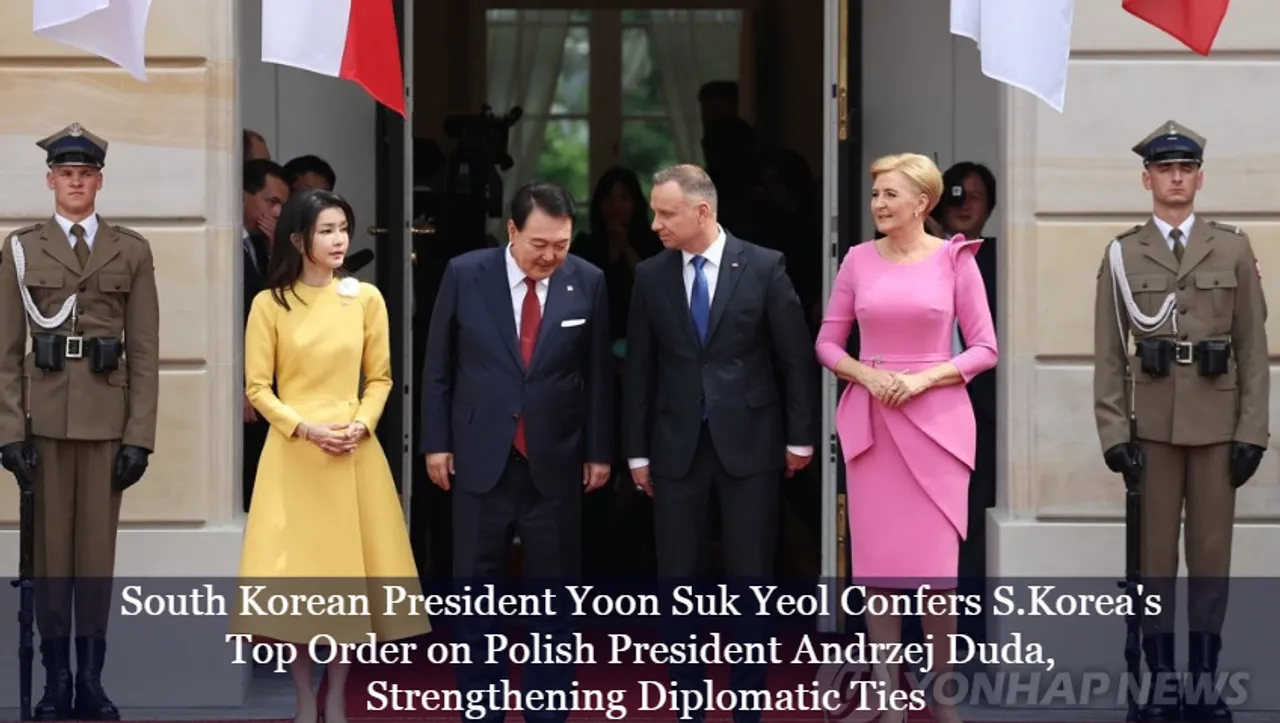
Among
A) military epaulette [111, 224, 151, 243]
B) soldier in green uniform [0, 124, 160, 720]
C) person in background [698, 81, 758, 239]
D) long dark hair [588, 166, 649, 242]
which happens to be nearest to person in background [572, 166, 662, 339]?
long dark hair [588, 166, 649, 242]

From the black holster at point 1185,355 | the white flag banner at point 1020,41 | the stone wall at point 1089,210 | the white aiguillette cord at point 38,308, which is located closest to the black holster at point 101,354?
the white aiguillette cord at point 38,308

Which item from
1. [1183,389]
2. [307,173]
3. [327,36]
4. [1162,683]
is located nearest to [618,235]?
[307,173]

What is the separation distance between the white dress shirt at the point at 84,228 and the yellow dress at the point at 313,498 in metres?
0.91

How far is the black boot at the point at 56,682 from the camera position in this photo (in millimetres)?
7516

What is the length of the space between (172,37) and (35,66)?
0.51 m

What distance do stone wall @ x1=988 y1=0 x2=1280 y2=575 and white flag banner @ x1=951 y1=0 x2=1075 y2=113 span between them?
0.75 meters

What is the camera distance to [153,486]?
26.6 ft

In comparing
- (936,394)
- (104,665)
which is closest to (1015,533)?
(936,394)

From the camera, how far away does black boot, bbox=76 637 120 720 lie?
24.7 feet

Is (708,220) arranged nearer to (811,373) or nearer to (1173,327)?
(811,373)

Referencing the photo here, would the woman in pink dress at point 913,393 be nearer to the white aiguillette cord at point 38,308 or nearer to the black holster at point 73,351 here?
the black holster at point 73,351

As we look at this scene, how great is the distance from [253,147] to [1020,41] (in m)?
3.04

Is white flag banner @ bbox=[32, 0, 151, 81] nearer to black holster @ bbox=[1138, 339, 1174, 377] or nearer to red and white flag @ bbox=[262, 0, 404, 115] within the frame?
red and white flag @ bbox=[262, 0, 404, 115]

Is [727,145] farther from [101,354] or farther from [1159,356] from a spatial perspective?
[101,354]
